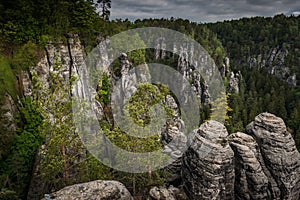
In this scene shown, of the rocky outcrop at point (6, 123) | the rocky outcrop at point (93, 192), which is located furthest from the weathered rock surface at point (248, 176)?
the rocky outcrop at point (6, 123)

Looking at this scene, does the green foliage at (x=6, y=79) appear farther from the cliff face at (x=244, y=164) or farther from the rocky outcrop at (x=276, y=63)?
the rocky outcrop at (x=276, y=63)

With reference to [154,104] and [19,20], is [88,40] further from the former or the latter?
[154,104]

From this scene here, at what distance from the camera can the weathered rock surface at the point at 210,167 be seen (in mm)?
13727

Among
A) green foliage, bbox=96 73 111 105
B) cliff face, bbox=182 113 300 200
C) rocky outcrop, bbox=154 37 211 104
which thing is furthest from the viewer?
rocky outcrop, bbox=154 37 211 104

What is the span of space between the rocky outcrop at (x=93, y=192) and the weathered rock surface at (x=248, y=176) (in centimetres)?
700

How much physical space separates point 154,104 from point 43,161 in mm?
5941

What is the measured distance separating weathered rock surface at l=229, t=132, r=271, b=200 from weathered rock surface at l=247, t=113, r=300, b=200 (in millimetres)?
1062

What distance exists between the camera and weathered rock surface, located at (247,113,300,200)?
15633 millimetres

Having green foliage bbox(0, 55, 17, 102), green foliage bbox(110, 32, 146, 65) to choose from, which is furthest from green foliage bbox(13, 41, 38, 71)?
green foliage bbox(110, 32, 146, 65)

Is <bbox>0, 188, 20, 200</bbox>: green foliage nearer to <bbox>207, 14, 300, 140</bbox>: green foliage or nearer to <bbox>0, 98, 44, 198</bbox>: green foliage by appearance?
<bbox>0, 98, 44, 198</bbox>: green foliage

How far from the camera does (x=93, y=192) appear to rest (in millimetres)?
10828

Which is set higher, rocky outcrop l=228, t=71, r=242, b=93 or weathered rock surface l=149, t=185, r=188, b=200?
weathered rock surface l=149, t=185, r=188, b=200

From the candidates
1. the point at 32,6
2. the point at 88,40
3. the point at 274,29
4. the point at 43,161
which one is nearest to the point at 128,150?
the point at 43,161

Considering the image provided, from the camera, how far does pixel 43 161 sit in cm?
1193
